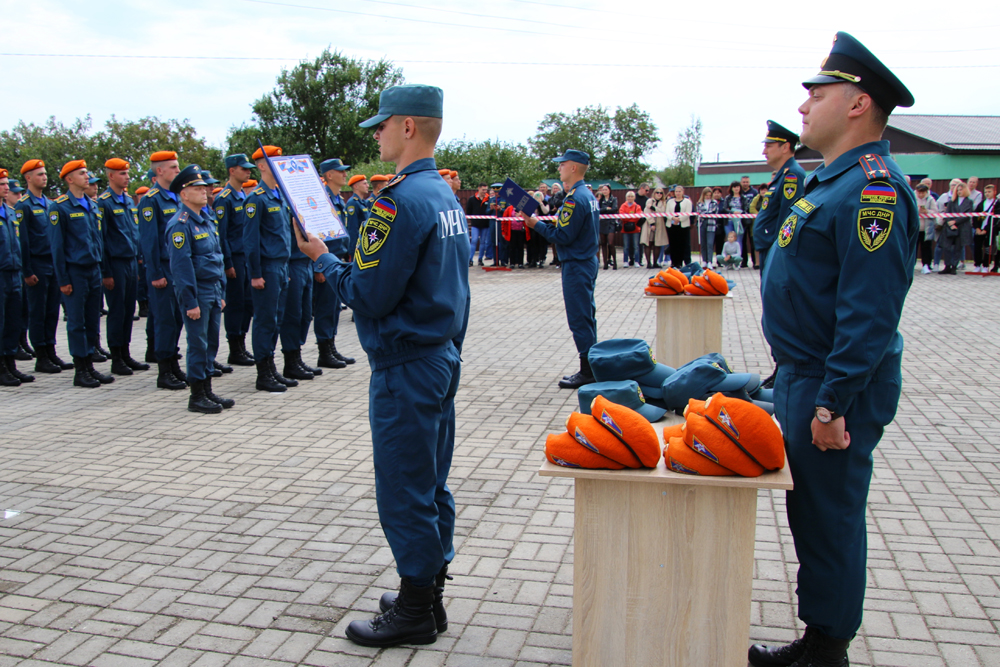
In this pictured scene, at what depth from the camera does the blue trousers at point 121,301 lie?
852cm

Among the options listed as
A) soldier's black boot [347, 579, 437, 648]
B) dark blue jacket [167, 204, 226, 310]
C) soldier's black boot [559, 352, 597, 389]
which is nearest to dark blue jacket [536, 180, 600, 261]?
soldier's black boot [559, 352, 597, 389]

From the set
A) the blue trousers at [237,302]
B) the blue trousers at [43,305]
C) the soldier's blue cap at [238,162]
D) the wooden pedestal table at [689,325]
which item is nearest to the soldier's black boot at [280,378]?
the blue trousers at [237,302]

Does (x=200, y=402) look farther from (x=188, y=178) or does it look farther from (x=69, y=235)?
(x=69, y=235)

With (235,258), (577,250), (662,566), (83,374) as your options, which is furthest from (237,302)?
(662,566)

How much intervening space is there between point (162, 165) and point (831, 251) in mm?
7062

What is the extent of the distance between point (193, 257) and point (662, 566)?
5.82 meters

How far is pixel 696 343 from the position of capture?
7.10 metres

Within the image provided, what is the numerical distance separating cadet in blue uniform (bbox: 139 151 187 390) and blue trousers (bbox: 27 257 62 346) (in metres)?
1.98

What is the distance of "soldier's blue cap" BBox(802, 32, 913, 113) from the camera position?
2566 millimetres

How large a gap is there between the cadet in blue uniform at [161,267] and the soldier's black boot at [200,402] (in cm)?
105

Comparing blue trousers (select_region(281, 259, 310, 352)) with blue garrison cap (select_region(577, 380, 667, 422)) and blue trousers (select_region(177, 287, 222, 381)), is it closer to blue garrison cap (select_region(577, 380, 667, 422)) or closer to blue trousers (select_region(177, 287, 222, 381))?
blue trousers (select_region(177, 287, 222, 381))

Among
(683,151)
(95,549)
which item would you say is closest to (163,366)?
(95,549)

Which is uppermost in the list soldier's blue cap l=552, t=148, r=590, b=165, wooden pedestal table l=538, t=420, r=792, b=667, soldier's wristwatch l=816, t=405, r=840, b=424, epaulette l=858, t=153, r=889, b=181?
soldier's blue cap l=552, t=148, r=590, b=165

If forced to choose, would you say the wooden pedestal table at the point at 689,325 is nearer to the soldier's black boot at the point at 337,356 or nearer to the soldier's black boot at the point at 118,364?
the soldier's black boot at the point at 337,356
